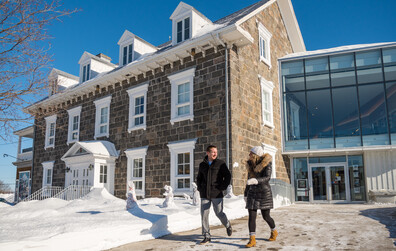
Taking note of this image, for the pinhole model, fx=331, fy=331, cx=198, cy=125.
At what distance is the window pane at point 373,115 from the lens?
49.1 feet

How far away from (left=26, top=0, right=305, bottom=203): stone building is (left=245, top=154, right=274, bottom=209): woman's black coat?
5985mm

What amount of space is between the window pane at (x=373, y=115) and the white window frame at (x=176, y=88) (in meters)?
8.27

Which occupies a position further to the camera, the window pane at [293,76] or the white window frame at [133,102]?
the window pane at [293,76]

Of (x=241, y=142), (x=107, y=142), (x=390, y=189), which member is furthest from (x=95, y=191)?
(x=390, y=189)

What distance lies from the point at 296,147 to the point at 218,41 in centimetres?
690

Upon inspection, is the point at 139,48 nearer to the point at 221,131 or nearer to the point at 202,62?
the point at 202,62

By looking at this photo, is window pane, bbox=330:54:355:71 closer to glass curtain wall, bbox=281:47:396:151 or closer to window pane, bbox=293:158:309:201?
glass curtain wall, bbox=281:47:396:151

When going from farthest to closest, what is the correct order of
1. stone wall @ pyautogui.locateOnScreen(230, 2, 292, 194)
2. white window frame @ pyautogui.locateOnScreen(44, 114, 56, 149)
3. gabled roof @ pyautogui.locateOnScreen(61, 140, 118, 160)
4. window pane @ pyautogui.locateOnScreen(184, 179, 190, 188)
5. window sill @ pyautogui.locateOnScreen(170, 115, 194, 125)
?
white window frame @ pyautogui.locateOnScreen(44, 114, 56, 149) < gabled roof @ pyautogui.locateOnScreen(61, 140, 118, 160) < window sill @ pyautogui.locateOnScreen(170, 115, 194, 125) < window pane @ pyautogui.locateOnScreen(184, 179, 190, 188) < stone wall @ pyautogui.locateOnScreen(230, 2, 292, 194)

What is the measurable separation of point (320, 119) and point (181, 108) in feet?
23.8

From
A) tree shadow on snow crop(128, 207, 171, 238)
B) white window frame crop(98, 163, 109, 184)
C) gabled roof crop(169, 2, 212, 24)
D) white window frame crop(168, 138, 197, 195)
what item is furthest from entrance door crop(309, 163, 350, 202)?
tree shadow on snow crop(128, 207, 171, 238)

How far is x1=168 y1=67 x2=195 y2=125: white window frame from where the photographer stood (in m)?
13.0

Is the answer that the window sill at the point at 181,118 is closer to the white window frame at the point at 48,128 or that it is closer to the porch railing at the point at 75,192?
the porch railing at the point at 75,192

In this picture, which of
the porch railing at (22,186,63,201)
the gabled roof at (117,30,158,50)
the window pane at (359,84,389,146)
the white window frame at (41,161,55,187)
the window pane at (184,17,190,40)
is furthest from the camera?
the white window frame at (41,161,55,187)

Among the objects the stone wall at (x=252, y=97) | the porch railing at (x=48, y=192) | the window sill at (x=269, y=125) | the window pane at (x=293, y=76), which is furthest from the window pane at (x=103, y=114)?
the window pane at (x=293, y=76)
